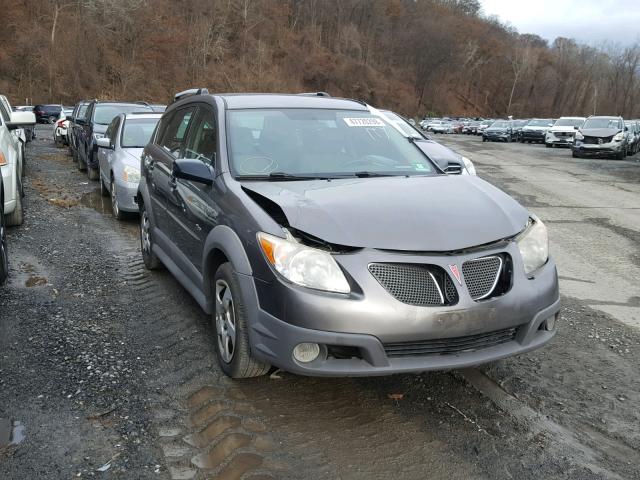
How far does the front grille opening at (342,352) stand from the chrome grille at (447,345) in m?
0.16

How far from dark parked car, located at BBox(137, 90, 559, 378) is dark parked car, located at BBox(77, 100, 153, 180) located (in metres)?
9.35

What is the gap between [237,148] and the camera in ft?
14.1

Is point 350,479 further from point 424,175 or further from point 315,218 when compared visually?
point 424,175

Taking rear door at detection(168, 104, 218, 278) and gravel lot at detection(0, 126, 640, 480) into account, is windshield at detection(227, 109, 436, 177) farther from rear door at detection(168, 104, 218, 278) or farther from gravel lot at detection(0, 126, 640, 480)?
gravel lot at detection(0, 126, 640, 480)

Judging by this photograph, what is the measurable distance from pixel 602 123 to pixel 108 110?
20.4 meters

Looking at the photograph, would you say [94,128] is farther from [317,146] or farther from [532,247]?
[532,247]

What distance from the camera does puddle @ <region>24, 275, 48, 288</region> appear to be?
228 inches

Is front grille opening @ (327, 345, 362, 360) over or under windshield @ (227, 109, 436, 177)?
under

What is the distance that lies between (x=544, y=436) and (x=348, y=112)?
285 centimetres

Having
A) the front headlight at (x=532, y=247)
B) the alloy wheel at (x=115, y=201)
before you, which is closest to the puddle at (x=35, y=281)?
the alloy wheel at (x=115, y=201)

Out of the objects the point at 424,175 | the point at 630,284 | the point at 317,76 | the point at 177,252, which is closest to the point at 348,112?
the point at 424,175

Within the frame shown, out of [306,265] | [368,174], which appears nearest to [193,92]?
[368,174]

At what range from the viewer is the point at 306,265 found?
320 cm

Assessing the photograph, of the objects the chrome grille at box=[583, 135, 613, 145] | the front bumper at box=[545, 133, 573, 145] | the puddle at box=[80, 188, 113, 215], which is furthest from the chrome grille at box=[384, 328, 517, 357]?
the front bumper at box=[545, 133, 573, 145]
